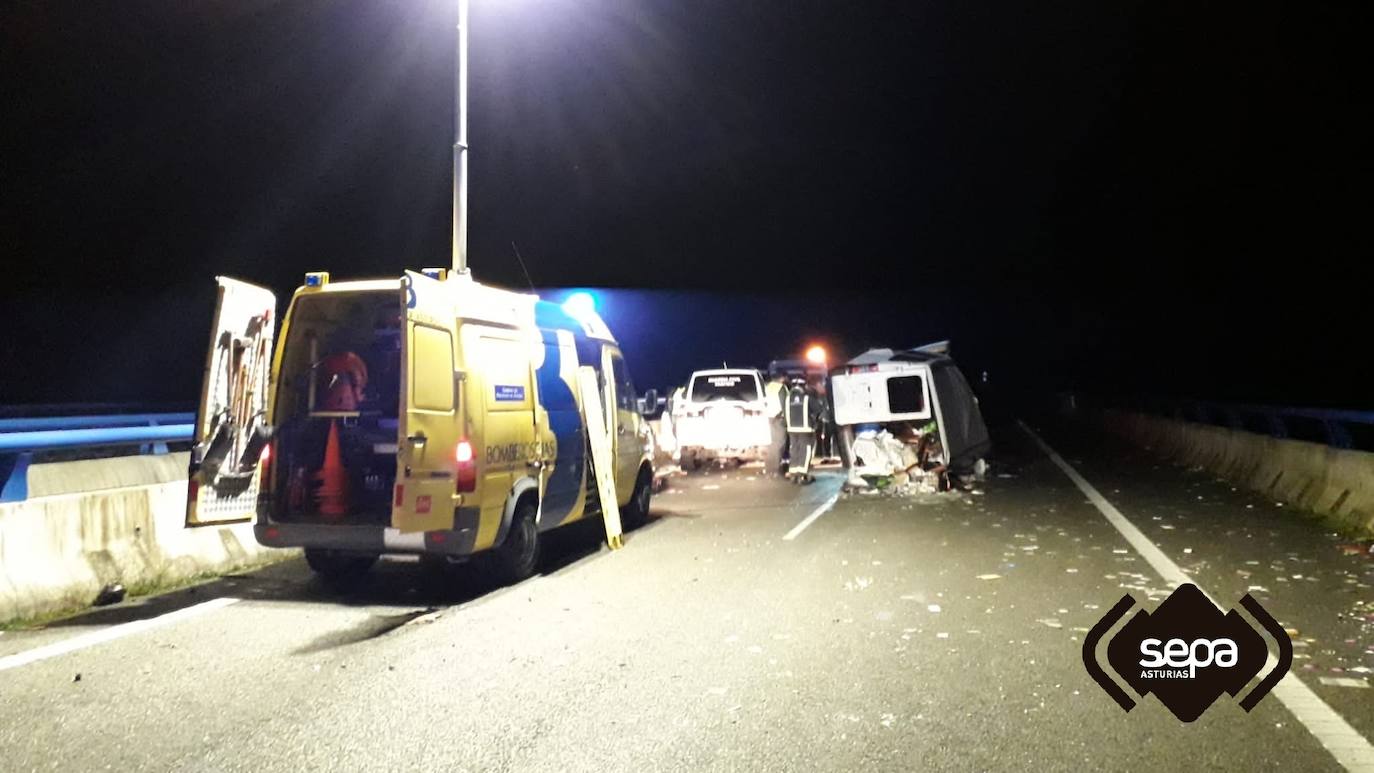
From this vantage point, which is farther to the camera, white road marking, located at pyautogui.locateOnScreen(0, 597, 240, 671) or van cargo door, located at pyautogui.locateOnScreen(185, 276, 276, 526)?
van cargo door, located at pyautogui.locateOnScreen(185, 276, 276, 526)

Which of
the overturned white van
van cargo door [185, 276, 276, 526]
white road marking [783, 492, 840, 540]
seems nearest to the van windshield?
the overturned white van

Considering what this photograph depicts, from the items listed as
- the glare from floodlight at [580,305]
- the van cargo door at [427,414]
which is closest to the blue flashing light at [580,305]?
the glare from floodlight at [580,305]

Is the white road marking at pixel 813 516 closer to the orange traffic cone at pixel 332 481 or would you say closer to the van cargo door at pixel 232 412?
the orange traffic cone at pixel 332 481

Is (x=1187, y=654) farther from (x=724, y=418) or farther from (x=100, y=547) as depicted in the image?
(x=724, y=418)

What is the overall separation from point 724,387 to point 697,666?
1384cm

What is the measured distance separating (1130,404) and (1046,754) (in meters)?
33.5

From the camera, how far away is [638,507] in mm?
13094

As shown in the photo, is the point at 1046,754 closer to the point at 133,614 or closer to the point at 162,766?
the point at 162,766

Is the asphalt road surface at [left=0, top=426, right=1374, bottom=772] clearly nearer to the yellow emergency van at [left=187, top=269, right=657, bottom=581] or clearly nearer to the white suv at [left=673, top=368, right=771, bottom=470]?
the yellow emergency van at [left=187, top=269, right=657, bottom=581]

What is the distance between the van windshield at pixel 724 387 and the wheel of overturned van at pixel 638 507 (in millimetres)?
6709

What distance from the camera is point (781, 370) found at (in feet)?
88.0

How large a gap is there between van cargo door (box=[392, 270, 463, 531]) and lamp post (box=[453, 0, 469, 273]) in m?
5.56

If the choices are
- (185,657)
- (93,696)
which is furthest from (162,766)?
(185,657)

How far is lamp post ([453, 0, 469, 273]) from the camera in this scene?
13.8m
